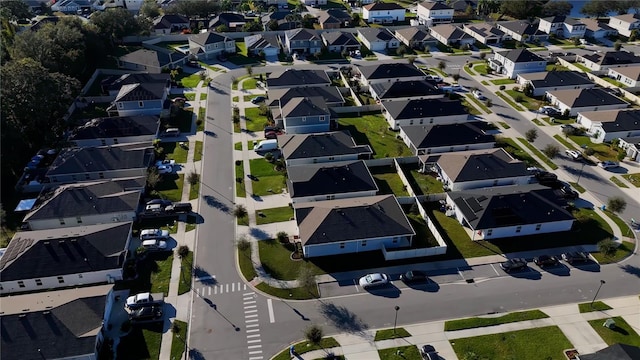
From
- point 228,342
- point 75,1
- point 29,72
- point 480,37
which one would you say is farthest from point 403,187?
point 75,1

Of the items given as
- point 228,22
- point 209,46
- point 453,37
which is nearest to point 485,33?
point 453,37

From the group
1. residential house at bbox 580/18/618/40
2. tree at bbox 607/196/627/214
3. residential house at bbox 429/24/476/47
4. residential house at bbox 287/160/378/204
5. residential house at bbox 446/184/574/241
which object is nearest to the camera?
residential house at bbox 446/184/574/241

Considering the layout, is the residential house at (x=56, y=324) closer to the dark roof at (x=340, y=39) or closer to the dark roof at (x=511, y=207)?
the dark roof at (x=511, y=207)

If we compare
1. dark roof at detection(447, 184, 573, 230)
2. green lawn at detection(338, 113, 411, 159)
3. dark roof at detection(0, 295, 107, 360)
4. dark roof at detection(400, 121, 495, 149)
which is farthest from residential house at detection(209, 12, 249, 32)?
dark roof at detection(0, 295, 107, 360)

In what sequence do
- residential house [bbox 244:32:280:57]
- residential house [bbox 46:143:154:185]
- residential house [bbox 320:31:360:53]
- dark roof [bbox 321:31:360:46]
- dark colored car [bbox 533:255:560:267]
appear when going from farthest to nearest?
dark roof [bbox 321:31:360:46], residential house [bbox 320:31:360:53], residential house [bbox 244:32:280:57], residential house [bbox 46:143:154:185], dark colored car [bbox 533:255:560:267]

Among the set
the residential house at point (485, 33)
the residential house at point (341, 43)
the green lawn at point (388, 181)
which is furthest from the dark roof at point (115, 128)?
the residential house at point (485, 33)

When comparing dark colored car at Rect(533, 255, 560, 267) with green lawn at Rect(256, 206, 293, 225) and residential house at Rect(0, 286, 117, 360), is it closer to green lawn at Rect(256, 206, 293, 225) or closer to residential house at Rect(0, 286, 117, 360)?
green lawn at Rect(256, 206, 293, 225)

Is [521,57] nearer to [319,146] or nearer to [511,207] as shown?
[511,207]
